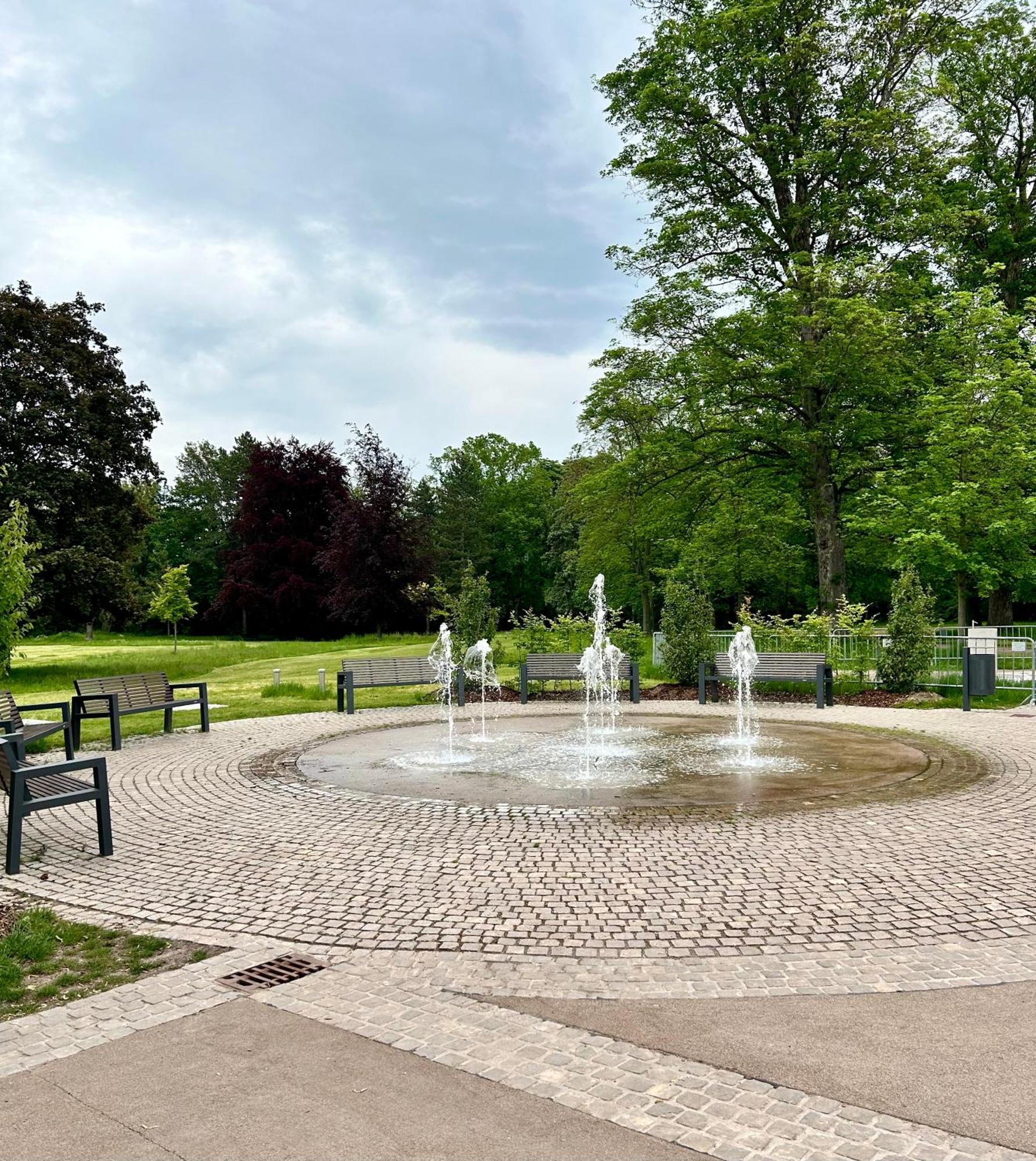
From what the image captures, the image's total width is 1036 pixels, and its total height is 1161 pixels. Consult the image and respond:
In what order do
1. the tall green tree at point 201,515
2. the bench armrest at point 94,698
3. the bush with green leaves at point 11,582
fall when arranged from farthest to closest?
1. the tall green tree at point 201,515
2. the bench armrest at point 94,698
3. the bush with green leaves at point 11,582

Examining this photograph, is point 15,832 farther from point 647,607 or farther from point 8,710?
point 647,607

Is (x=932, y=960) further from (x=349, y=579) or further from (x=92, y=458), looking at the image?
(x=349, y=579)

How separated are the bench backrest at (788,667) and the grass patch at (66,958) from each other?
12.3 m

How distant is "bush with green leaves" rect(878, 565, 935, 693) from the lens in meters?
16.0

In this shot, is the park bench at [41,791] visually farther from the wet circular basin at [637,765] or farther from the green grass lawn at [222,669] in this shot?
the green grass lawn at [222,669]

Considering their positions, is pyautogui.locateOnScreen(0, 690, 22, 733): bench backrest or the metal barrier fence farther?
the metal barrier fence

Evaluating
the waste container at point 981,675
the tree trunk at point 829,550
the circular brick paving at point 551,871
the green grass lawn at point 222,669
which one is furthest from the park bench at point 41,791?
the tree trunk at point 829,550

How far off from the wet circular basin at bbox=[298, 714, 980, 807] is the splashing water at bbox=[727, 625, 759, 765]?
0.85 feet

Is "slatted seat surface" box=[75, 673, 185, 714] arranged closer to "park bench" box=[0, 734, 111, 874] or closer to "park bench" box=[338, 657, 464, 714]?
"park bench" box=[338, 657, 464, 714]

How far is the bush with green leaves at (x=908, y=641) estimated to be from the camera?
15992 millimetres

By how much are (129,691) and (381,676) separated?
181 inches

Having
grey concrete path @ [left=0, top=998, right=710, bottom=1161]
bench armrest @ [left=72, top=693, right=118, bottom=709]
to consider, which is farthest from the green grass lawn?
grey concrete path @ [left=0, top=998, right=710, bottom=1161]

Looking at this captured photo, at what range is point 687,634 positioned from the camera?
1823cm

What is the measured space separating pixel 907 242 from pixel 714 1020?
23749 mm
